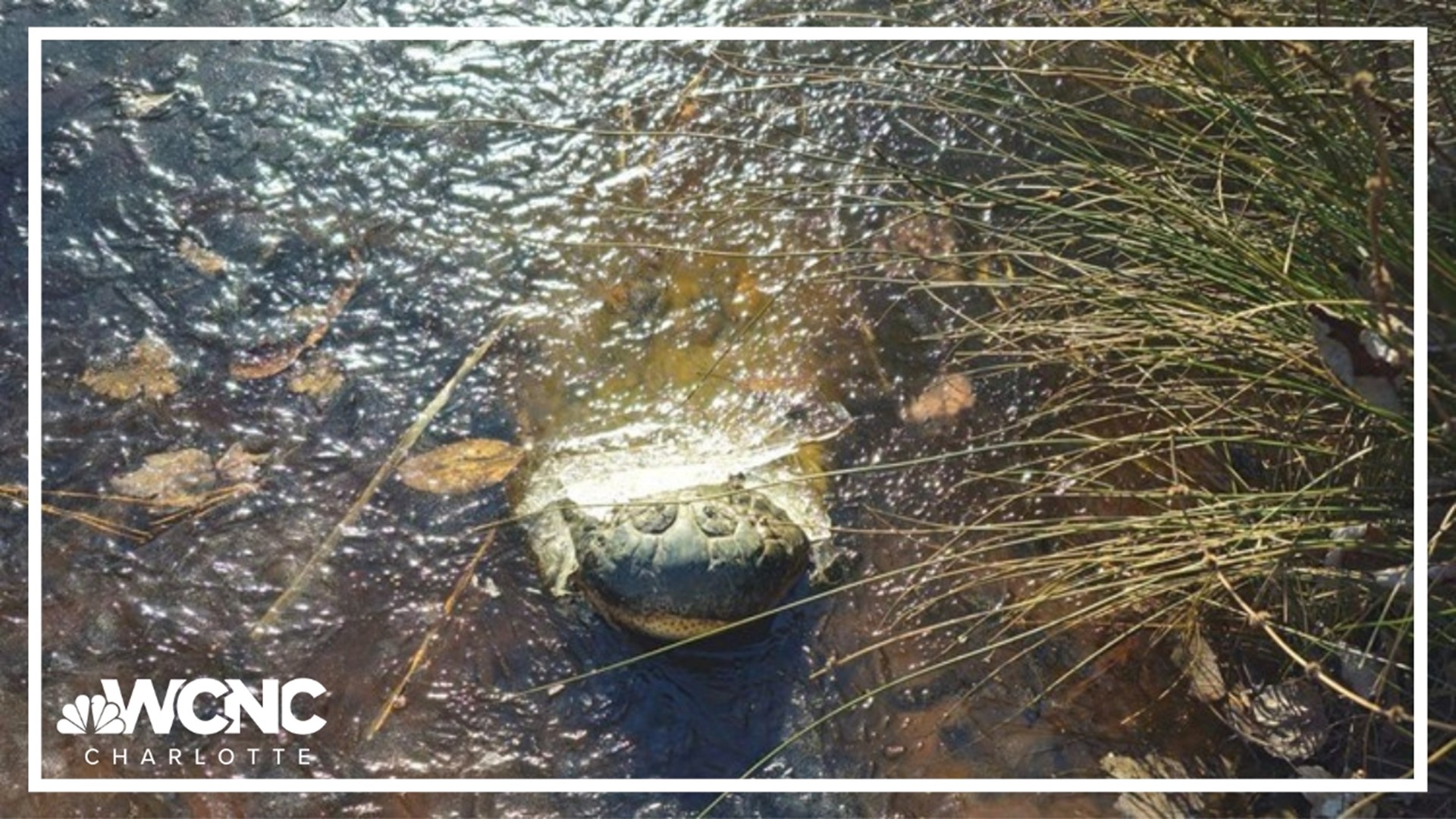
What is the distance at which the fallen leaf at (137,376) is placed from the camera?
206 cm

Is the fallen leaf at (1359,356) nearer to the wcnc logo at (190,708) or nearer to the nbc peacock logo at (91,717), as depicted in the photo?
the wcnc logo at (190,708)

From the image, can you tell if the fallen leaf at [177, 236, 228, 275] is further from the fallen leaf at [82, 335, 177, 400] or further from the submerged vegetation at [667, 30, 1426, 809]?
the submerged vegetation at [667, 30, 1426, 809]

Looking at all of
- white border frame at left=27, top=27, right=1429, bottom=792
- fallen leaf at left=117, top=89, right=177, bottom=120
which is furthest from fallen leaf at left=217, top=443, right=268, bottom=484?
fallen leaf at left=117, top=89, right=177, bottom=120

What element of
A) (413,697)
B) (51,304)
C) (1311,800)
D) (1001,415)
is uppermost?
(51,304)

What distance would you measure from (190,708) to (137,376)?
466 mm

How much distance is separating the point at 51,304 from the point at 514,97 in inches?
27.7

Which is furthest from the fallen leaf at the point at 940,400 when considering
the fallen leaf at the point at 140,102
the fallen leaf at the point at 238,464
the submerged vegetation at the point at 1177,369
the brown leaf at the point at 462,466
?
the fallen leaf at the point at 140,102

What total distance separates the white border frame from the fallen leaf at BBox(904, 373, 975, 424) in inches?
19.1

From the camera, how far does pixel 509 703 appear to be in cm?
197

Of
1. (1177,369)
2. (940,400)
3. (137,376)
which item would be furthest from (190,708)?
(1177,369)

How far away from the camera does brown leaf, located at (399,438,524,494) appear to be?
2053 millimetres

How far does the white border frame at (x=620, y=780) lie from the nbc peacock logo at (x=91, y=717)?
0.03 meters

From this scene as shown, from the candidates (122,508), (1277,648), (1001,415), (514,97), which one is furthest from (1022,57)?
(122,508)

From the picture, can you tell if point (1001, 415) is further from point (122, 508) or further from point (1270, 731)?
point (122, 508)
